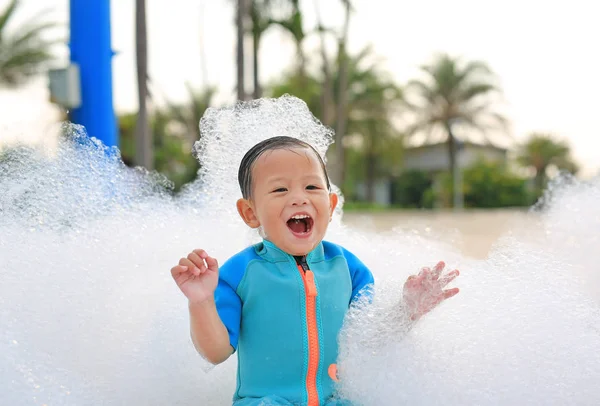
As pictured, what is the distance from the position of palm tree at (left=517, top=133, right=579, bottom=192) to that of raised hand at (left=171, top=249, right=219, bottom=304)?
36669mm

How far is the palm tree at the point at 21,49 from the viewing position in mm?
16984

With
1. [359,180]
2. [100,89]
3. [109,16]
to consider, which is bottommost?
[359,180]

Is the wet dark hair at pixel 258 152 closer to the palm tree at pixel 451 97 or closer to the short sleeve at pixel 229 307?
the short sleeve at pixel 229 307

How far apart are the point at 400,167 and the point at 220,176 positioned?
105 feet

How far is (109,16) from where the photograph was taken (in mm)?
4535

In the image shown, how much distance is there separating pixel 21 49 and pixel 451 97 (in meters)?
19.7

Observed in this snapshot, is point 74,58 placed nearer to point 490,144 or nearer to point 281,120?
point 281,120

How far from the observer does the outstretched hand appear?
57.3 inches

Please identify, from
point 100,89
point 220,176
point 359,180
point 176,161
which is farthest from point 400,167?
point 220,176

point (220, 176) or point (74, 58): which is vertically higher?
point (74, 58)

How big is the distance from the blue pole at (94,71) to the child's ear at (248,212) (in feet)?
10.1

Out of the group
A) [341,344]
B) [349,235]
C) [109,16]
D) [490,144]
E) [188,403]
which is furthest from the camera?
[490,144]

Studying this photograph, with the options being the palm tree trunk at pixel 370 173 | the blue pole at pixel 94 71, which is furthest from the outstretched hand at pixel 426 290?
the palm tree trunk at pixel 370 173

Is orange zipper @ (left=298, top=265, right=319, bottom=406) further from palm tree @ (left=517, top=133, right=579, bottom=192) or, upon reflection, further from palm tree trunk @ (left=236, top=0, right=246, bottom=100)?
palm tree @ (left=517, top=133, right=579, bottom=192)
